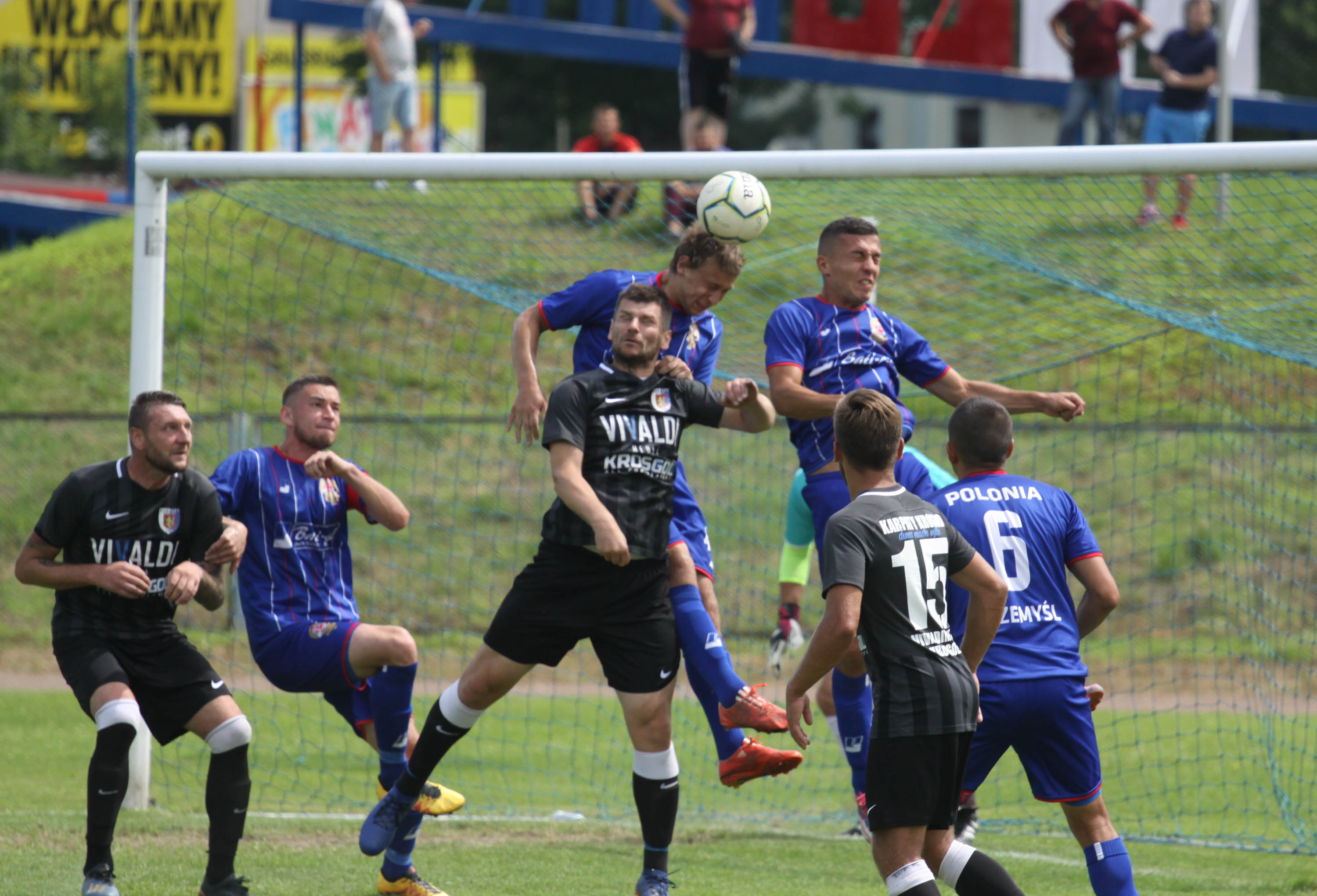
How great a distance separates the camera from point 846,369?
5.77 m

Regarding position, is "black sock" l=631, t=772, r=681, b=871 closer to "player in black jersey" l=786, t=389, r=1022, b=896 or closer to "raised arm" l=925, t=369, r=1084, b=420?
"player in black jersey" l=786, t=389, r=1022, b=896

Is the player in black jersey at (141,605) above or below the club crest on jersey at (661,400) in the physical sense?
below

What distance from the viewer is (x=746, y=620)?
11766 mm

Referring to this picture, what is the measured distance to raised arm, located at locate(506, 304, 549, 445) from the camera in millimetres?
5191

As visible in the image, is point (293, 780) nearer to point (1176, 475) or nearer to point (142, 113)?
point (1176, 475)

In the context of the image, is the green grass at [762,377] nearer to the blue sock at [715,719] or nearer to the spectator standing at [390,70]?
the spectator standing at [390,70]

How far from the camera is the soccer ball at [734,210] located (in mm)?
5527

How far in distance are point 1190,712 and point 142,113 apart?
78.3 ft

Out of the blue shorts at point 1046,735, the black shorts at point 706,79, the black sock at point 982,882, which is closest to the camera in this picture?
the black sock at point 982,882

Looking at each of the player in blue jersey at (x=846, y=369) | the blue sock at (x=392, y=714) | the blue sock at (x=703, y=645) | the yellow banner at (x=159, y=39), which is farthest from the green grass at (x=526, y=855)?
the yellow banner at (x=159, y=39)

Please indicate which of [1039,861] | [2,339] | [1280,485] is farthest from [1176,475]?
[2,339]

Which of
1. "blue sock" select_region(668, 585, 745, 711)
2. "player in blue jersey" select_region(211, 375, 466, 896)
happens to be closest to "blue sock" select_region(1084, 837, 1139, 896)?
"blue sock" select_region(668, 585, 745, 711)

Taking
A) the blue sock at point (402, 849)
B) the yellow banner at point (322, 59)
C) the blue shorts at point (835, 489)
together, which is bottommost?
the blue sock at point (402, 849)

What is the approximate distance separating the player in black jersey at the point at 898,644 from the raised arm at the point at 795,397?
1247mm
